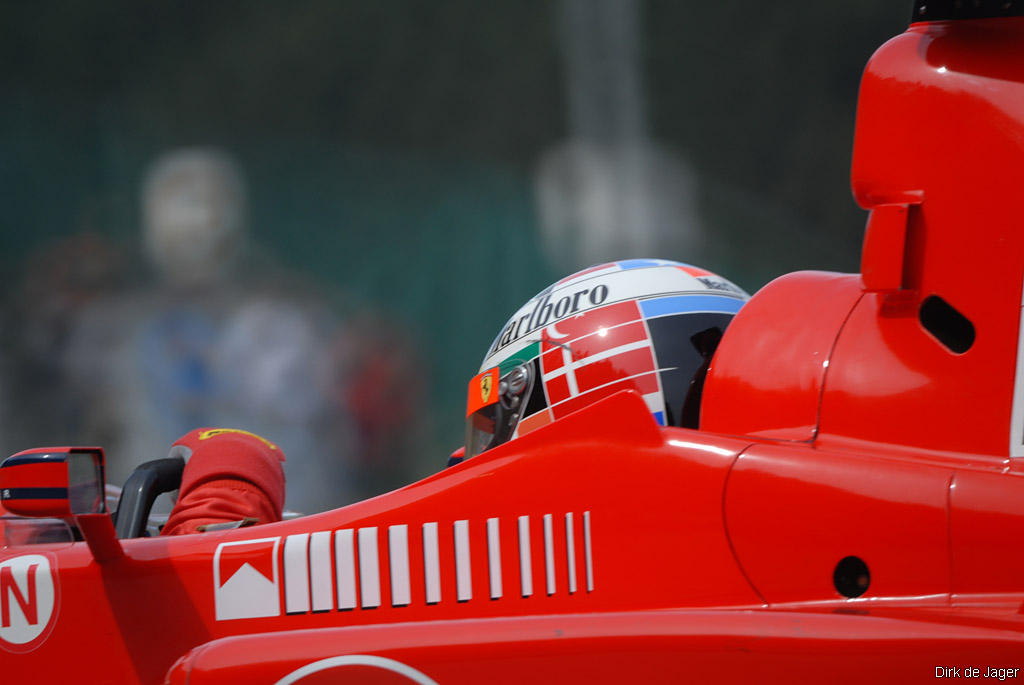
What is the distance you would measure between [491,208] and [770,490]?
444 centimetres

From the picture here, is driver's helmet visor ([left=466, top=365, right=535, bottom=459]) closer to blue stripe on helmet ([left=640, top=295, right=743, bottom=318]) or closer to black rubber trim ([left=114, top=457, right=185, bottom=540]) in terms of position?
blue stripe on helmet ([left=640, top=295, right=743, bottom=318])

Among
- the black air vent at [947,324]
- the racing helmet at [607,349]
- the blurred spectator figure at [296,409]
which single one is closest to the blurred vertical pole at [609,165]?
the blurred spectator figure at [296,409]

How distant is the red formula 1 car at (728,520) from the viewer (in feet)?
4.60

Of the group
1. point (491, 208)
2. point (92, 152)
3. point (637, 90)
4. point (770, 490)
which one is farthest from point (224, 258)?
point (770, 490)

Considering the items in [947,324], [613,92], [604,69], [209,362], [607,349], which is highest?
[604,69]

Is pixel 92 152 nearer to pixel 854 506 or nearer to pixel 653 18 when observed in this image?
pixel 653 18

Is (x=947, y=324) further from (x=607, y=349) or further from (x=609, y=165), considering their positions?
(x=609, y=165)

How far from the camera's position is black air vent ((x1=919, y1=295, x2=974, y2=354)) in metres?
1.59

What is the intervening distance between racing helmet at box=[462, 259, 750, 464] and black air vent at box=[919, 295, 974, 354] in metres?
0.50

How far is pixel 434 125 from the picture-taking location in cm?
597

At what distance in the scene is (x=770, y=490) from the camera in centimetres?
155

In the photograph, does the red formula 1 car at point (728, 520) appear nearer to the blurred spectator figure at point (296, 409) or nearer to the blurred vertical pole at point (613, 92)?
the blurred spectator figure at point (296, 409)

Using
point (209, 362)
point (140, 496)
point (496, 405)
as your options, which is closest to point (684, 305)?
point (496, 405)

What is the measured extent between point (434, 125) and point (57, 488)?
4594mm
